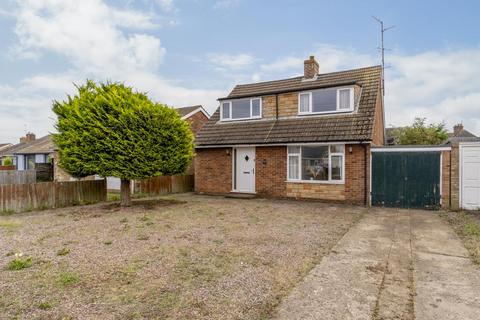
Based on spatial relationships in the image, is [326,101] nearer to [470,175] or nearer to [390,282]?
[470,175]

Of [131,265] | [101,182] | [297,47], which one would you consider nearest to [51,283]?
[131,265]

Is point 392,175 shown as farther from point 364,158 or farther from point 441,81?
point 441,81

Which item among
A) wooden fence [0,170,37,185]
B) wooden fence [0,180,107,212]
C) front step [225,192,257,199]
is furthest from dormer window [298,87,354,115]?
wooden fence [0,170,37,185]

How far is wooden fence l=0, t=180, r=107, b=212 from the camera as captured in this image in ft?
35.7

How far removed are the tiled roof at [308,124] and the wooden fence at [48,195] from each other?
5.45 metres

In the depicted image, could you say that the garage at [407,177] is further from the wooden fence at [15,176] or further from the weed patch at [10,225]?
the wooden fence at [15,176]

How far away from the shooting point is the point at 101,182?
13.7 meters

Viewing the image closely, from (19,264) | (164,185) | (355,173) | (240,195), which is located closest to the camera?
(19,264)

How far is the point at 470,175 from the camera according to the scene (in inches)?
413

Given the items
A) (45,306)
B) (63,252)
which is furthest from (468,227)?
(63,252)

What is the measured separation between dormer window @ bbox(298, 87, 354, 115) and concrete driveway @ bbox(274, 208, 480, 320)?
290 inches

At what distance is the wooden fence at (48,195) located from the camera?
1088cm

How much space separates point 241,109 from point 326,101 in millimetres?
4560

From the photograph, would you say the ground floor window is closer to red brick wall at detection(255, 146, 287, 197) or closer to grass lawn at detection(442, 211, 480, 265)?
red brick wall at detection(255, 146, 287, 197)
